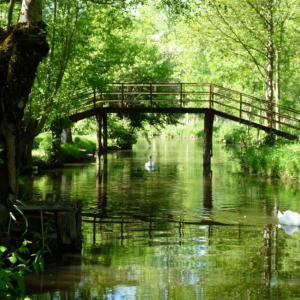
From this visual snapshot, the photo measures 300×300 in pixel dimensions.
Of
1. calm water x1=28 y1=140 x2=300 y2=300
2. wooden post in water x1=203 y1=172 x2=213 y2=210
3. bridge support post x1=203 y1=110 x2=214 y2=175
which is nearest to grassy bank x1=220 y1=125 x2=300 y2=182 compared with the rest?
calm water x1=28 y1=140 x2=300 y2=300

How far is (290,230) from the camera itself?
1598 centimetres

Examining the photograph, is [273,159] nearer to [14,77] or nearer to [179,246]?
[179,246]

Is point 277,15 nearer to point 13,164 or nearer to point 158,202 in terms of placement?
point 158,202

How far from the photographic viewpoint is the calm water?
10.6 metres

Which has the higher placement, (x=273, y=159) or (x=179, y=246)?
(x=273, y=159)

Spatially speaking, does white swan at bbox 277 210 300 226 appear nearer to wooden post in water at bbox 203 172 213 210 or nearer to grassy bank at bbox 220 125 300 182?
wooden post in water at bbox 203 172 213 210

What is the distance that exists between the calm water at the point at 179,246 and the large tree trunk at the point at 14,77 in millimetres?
2088

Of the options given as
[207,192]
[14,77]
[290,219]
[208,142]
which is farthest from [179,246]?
[208,142]

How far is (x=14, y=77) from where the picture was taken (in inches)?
435

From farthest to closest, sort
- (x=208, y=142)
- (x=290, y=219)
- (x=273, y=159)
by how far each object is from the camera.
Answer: (x=208, y=142), (x=273, y=159), (x=290, y=219)

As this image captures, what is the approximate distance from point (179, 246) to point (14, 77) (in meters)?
5.24

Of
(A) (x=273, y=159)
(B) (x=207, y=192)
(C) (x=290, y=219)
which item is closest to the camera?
(C) (x=290, y=219)

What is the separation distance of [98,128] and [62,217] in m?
23.0

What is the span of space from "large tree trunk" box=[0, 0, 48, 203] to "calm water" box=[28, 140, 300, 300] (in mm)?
2088
